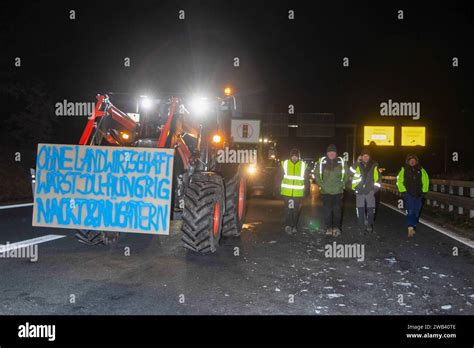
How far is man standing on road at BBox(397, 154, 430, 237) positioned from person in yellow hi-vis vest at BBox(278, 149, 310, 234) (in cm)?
222

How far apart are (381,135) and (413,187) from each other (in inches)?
1526

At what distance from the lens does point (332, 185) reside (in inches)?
421

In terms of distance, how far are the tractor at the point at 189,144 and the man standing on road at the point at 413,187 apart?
12.7 ft

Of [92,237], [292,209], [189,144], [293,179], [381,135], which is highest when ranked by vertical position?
[381,135]

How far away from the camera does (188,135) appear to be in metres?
9.00

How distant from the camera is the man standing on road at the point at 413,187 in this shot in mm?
10844

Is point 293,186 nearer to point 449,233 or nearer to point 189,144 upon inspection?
point 189,144

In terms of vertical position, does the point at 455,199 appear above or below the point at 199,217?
below

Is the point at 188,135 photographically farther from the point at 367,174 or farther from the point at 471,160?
the point at 471,160

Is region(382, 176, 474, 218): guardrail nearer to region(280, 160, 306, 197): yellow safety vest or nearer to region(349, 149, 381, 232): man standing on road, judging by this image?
region(349, 149, 381, 232): man standing on road
